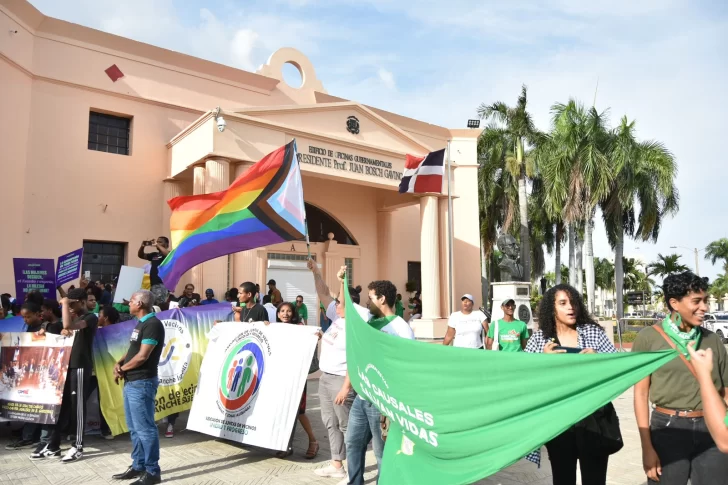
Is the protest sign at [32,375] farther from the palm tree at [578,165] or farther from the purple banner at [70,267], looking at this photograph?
the palm tree at [578,165]

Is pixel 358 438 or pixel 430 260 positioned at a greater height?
pixel 430 260

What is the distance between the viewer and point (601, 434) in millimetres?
3129

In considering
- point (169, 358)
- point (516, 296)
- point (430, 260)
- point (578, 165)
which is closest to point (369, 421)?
point (169, 358)

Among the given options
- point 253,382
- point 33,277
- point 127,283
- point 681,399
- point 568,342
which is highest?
point 33,277

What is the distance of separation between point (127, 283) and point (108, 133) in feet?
22.9

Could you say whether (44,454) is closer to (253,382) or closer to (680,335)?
(253,382)

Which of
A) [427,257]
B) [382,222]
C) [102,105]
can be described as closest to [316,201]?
[382,222]

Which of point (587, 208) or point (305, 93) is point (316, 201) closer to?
point (305, 93)

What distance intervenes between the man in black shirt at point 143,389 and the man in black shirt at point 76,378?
1.11 meters

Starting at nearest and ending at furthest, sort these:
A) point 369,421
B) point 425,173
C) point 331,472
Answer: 1. point 369,421
2. point 331,472
3. point 425,173

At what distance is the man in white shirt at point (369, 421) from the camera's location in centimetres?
427

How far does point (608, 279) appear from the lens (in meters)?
61.9

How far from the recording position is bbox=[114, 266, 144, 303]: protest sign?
9751mm

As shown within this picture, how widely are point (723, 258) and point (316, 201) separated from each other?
60.9 m
